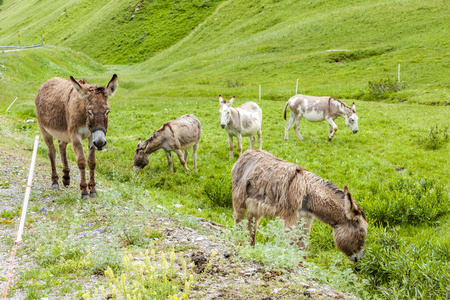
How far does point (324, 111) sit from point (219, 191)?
965cm

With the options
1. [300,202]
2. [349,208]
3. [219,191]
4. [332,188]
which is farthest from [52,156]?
[349,208]

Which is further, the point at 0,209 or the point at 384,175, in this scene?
the point at 384,175

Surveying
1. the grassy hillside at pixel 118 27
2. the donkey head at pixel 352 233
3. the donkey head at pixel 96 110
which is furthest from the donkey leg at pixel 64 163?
the grassy hillside at pixel 118 27

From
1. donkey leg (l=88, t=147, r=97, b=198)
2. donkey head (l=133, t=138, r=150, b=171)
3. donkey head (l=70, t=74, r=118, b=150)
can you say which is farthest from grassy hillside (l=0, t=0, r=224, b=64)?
donkey head (l=70, t=74, r=118, b=150)

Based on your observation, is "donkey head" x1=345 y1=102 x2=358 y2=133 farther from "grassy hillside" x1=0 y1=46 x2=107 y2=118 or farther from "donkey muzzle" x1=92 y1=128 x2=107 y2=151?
"grassy hillside" x1=0 y1=46 x2=107 y2=118

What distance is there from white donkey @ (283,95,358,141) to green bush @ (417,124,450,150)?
3.15 meters

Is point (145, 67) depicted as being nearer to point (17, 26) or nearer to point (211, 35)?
point (211, 35)

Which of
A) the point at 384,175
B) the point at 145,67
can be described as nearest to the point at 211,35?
the point at 145,67

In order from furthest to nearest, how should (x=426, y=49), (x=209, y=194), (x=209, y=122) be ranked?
1. (x=426, y=49)
2. (x=209, y=122)
3. (x=209, y=194)

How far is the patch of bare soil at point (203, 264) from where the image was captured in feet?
14.9

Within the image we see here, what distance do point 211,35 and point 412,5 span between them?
3866 centimetres

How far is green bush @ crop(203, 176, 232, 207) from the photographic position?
35.9 ft

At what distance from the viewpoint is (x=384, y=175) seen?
12.8m

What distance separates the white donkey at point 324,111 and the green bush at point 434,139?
315 cm
